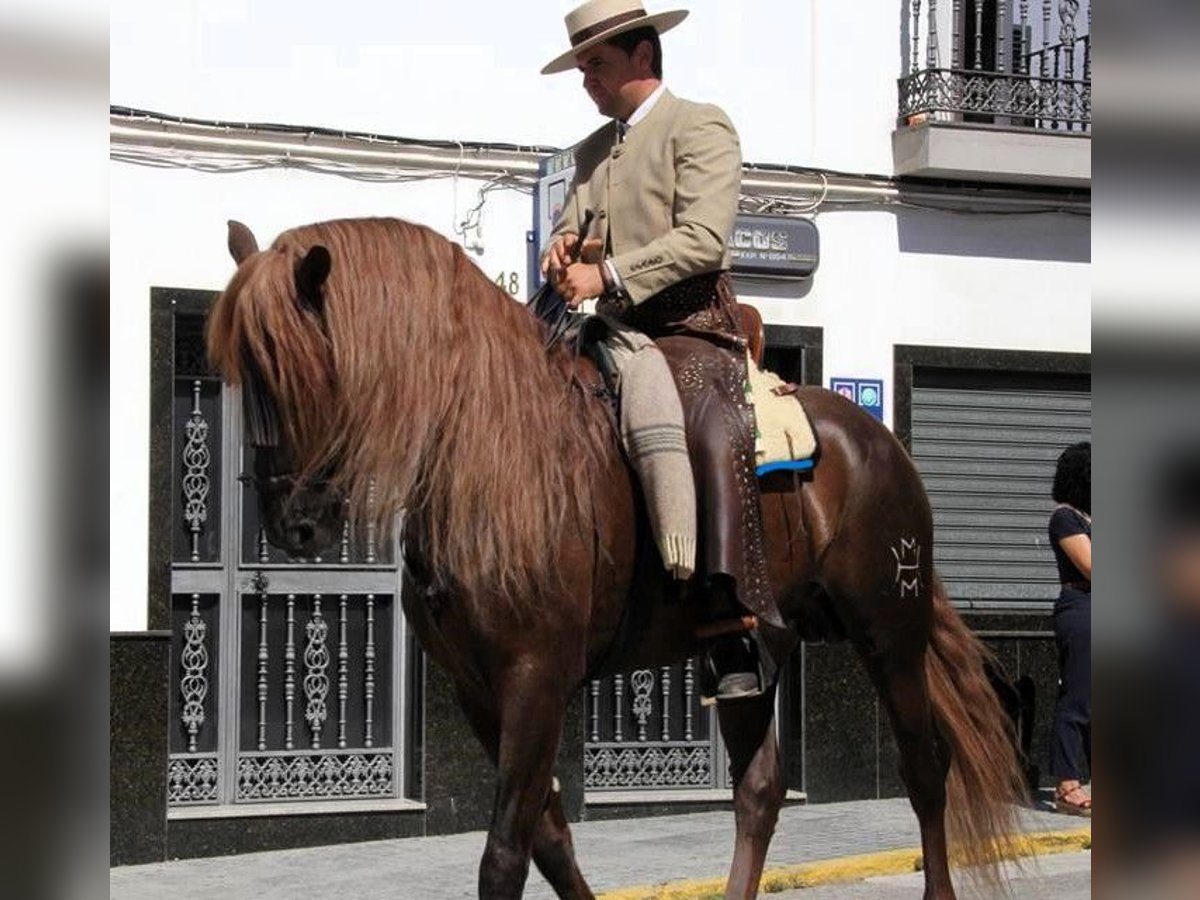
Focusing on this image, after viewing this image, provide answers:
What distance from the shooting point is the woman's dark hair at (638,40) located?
6.02 m

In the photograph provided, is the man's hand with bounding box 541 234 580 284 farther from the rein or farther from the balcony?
the balcony

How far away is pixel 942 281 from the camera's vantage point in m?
12.1

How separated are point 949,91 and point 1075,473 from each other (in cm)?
250

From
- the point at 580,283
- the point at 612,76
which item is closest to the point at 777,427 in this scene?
the point at 580,283

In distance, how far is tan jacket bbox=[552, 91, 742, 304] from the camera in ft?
19.0

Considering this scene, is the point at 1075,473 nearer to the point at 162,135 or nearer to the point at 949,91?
the point at 949,91

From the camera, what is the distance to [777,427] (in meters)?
6.20

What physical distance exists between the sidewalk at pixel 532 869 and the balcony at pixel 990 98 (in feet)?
12.7

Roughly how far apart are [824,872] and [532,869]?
1.40 metres

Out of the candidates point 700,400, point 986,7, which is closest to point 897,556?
point 700,400

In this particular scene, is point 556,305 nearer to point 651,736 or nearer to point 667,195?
point 667,195

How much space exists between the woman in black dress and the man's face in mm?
5716

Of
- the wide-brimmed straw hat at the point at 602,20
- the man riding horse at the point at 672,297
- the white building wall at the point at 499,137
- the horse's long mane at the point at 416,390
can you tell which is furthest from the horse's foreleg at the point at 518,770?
the white building wall at the point at 499,137

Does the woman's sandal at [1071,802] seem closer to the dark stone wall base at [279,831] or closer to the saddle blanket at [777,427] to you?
the dark stone wall base at [279,831]
